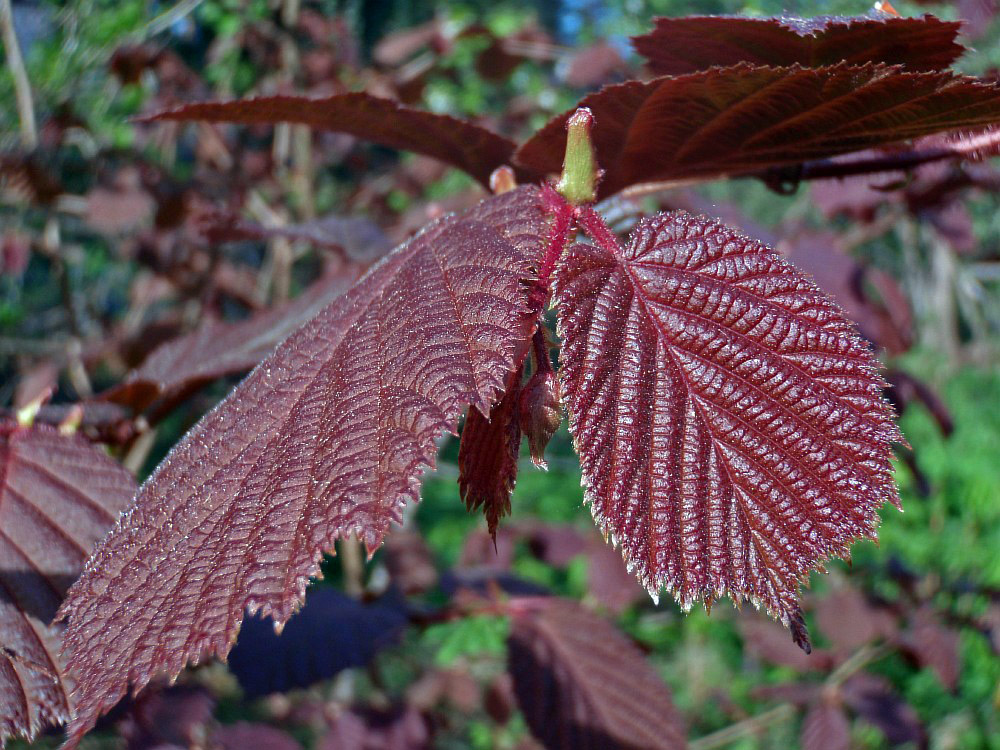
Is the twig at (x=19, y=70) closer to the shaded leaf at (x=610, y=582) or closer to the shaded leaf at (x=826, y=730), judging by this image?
the shaded leaf at (x=610, y=582)

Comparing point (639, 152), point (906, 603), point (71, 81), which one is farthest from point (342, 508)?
point (71, 81)

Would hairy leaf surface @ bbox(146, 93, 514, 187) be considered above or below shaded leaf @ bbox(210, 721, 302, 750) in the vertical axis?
above

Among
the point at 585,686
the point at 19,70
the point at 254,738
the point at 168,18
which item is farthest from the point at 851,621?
the point at 168,18

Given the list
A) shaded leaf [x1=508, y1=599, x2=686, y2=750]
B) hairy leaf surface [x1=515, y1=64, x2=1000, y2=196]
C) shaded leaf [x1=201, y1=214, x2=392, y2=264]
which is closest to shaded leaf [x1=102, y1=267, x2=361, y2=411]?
shaded leaf [x1=201, y1=214, x2=392, y2=264]

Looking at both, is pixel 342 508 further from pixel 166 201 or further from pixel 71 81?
pixel 71 81

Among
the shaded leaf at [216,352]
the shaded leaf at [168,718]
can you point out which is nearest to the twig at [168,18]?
the shaded leaf at [216,352]

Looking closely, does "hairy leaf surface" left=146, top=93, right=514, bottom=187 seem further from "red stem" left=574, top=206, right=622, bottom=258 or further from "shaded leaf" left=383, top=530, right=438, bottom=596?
"shaded leaf" left=383, top=530, right=438, bottom=596

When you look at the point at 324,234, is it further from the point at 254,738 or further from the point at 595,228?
the point at 254,738
